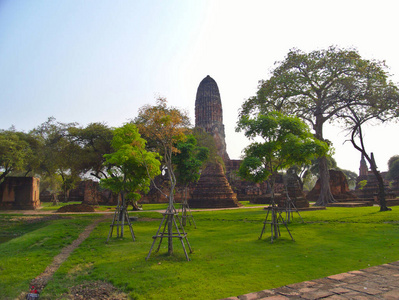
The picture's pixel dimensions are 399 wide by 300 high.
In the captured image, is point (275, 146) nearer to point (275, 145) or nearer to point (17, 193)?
point (275, 145)

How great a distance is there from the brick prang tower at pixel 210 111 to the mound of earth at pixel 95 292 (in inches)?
2167

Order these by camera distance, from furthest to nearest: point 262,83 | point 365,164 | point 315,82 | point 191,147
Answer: point 365,164
point 262,83
point 315,82
point 191,147

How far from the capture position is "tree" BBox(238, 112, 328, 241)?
1026 cm

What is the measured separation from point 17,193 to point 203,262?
24.0m

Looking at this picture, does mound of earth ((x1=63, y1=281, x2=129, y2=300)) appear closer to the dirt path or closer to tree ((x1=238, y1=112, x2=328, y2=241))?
the dirt path

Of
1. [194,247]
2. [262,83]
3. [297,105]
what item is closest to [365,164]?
[297,105]

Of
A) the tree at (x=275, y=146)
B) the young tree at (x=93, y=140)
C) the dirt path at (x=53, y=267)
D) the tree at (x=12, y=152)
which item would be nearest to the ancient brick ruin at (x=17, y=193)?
the tree at (x=12, y=152)

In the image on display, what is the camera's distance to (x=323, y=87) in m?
26.2

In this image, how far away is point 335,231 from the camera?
11.1 m

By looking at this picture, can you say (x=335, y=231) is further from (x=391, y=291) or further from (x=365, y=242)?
(x=391, y=291)

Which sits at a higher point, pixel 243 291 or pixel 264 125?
pixel 264 125

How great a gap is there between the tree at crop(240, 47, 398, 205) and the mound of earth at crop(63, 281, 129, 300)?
916 inches

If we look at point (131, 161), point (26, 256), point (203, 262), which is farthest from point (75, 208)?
point (203, 262)

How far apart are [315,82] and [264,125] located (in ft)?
59.5
